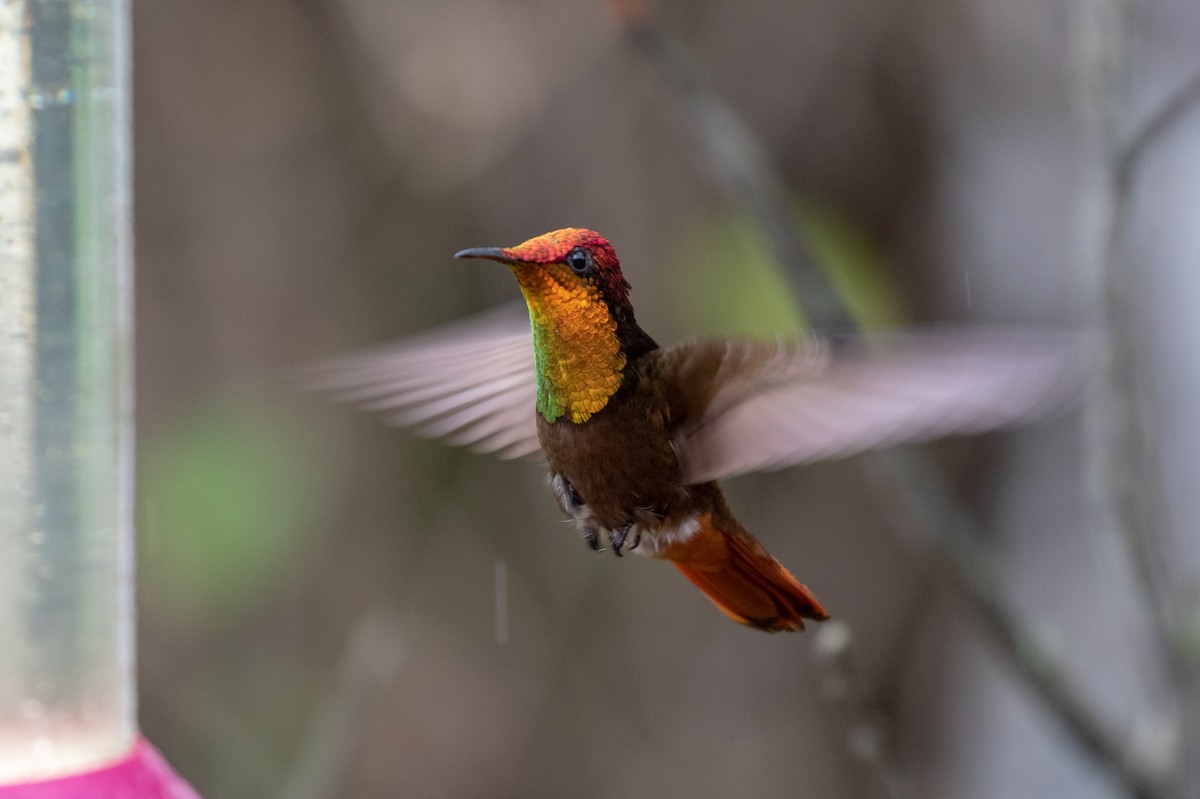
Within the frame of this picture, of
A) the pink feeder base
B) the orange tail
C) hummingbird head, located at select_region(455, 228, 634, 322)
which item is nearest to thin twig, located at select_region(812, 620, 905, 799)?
the orange tail

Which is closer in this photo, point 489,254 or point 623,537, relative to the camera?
point 489,254

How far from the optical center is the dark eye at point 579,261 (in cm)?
105

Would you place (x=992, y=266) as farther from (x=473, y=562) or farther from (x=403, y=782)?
(x=403, y=782)

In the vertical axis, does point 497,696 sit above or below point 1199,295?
below

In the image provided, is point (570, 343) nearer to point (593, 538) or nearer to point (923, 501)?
point (593, 538)

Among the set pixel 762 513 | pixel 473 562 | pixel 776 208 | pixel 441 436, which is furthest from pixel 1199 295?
pixel 441 436

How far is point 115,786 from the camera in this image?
3.78ft

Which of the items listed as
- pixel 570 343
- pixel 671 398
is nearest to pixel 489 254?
pixel 570 343

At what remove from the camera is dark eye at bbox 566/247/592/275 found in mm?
1055

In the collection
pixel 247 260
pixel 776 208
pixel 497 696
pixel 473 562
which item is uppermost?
pixel 776 208

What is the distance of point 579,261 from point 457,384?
1.08ft

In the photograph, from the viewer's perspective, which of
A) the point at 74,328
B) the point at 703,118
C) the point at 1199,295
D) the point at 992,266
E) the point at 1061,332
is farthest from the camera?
the point at 992,266

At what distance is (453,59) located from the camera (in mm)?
3416

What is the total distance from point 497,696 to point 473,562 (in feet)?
Answer: 1.28
